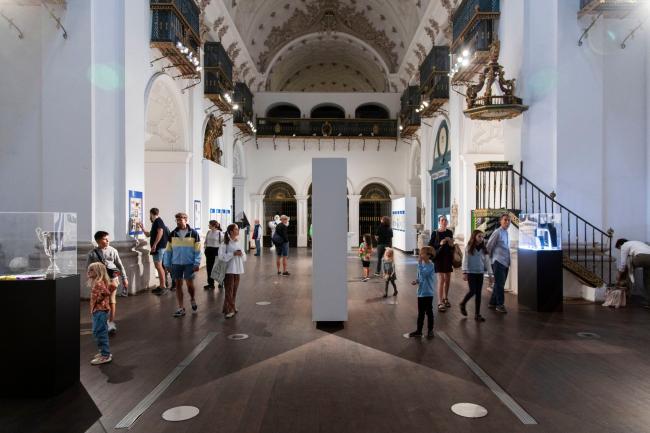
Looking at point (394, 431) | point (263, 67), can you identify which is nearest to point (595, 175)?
point (394, 431)

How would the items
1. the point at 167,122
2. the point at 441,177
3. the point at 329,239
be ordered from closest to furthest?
the point at 329,239
the point at 167,122
the point at 441,177

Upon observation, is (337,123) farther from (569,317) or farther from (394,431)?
(394,431)

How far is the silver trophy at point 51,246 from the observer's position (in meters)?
4.81

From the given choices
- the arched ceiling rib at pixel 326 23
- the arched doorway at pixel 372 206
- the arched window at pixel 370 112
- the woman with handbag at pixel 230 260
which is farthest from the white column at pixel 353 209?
the woman with handbag at pixel 230 260

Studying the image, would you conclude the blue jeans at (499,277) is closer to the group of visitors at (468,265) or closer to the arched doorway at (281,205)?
the group of visitors at (468,265)

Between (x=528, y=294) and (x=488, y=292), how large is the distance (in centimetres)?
173

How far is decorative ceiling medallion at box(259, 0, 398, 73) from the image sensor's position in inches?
1008

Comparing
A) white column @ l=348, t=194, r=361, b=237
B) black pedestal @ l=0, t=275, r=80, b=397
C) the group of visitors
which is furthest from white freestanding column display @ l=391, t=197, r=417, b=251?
black pedestal @ l=0, t=275, r=80, b=397

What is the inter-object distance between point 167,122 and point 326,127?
43.2ft

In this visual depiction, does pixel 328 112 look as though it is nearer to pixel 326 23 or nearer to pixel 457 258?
pixel 326 23

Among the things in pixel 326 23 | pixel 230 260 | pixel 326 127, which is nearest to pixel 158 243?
pixel 230 260

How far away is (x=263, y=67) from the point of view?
27016 millimetres

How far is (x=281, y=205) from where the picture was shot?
27.5 meters

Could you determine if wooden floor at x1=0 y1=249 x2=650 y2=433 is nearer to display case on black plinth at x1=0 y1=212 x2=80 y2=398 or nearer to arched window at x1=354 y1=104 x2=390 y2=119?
display case on black plinth at x1=0 y1=212 x2=80 y2=398
